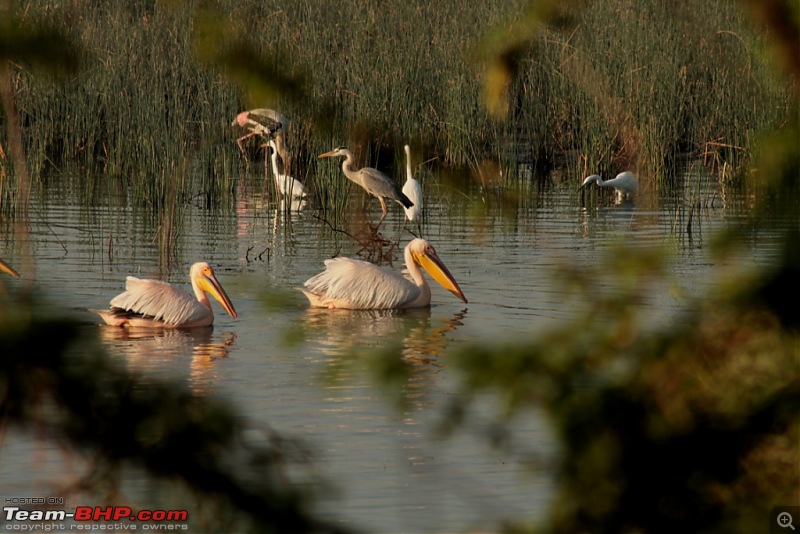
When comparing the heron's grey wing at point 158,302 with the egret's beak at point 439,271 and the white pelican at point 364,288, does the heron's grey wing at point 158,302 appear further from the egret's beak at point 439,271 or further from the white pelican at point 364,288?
the egret's beak at point 439,271

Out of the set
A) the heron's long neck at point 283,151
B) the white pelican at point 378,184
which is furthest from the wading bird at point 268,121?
the white pelican at point 378,184

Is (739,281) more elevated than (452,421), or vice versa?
Result: (739,281)

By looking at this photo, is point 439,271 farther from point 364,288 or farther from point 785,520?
point 785,520

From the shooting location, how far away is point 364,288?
1020 cm

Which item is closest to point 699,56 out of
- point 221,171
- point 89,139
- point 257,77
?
point 221,171

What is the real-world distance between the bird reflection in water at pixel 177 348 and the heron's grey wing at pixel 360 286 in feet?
3.70

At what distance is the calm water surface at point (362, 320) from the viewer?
61.1 inches

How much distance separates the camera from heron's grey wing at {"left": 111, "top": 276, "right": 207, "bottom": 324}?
8945 mm

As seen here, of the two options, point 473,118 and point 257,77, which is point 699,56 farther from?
point 257,77

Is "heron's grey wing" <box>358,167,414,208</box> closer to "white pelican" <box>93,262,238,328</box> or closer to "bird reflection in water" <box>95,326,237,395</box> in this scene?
"white pelican" <box>93,262,238,328</box>

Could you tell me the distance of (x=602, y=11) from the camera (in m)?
17.8

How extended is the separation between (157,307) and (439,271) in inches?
93.6

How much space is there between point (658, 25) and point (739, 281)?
18.0 metres
